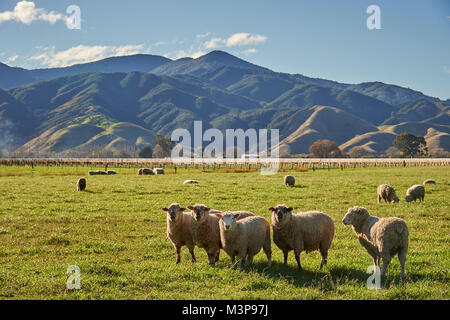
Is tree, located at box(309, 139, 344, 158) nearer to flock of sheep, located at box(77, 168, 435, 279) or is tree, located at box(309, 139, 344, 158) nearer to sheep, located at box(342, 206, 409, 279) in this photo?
flock of sheep, located at box(77, 168, 435, 279)

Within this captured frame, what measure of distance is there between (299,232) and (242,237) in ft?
5.34

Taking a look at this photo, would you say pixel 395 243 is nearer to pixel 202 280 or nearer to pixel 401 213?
pixel 202 280

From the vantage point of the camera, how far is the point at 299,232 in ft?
36.5

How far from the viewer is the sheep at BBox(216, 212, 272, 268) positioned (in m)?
10.9

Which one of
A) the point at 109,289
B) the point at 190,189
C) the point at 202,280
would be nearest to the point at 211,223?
the point at 202,280

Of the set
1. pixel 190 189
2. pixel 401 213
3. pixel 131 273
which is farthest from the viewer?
pixel 190 189

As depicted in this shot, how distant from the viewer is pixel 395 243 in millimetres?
9719

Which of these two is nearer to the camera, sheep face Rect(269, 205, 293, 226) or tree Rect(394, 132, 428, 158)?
sheep face Rect(269, 205, 293, 226)

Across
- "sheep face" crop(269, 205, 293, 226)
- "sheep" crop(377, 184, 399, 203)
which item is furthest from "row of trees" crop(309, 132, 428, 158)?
"sheep face" crop(269, 205, 293, 226)

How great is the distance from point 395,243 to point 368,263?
1702 millimetres

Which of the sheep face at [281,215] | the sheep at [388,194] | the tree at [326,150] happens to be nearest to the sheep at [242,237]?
the sheep face at [281,215]

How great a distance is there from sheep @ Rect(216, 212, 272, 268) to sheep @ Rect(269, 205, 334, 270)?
0.43m

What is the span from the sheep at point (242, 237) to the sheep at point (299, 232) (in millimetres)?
428
